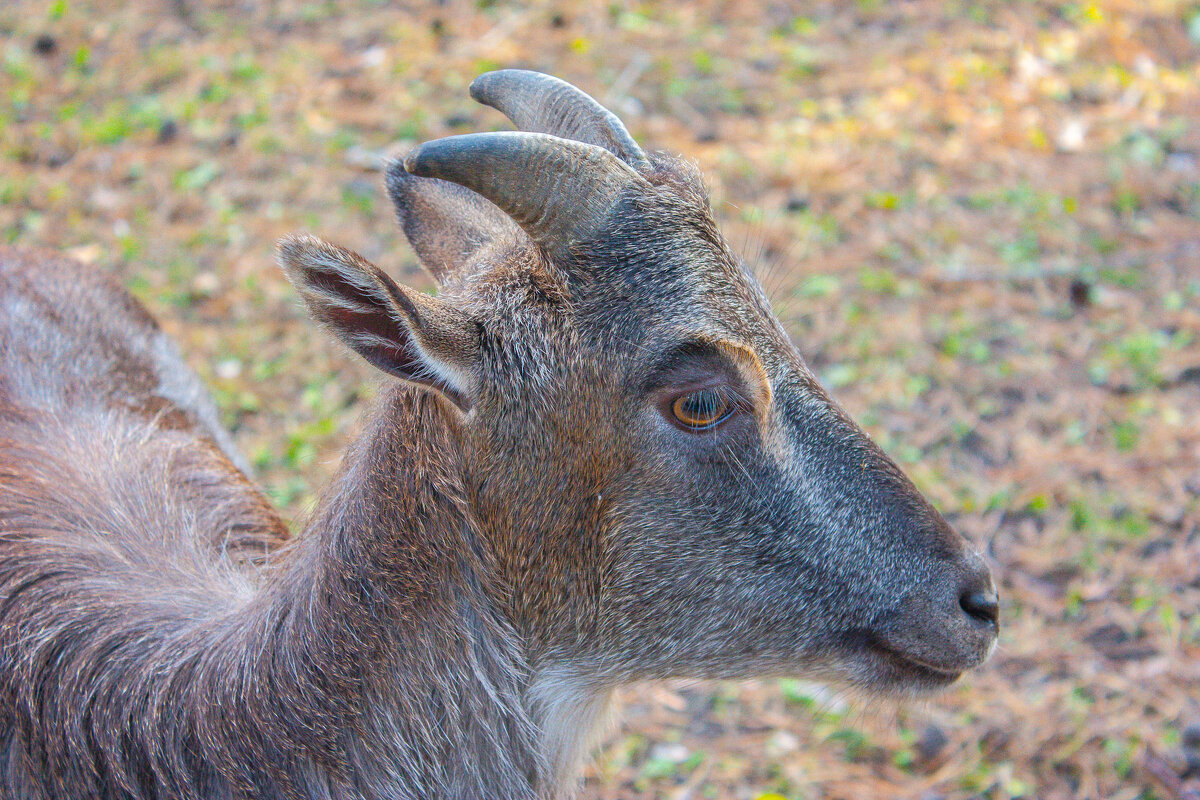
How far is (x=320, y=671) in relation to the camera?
2.95m

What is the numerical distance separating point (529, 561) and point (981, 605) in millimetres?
1244

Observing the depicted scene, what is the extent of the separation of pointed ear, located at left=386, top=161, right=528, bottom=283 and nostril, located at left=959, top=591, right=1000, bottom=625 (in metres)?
1.68

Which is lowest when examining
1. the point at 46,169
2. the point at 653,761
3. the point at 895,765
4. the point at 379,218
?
the point at 895,765

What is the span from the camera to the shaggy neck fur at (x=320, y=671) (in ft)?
9.62

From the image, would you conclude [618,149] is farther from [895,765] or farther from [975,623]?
[895,765]

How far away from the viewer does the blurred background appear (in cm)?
450

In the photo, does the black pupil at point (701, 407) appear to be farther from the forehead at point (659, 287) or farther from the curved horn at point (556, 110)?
the curved horn at point (556, 110)

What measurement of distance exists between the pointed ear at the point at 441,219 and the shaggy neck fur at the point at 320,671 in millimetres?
604

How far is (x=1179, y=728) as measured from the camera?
4301 mm

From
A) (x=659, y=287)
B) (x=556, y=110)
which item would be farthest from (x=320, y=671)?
(x=556, y=110)

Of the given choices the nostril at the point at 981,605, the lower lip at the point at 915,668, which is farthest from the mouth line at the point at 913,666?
the nostril at the point at 981,605

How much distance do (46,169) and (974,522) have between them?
6.61 metres

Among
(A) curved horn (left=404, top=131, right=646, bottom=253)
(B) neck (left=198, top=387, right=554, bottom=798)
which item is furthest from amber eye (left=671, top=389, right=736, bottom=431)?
(B) neck (left=198, top=387, right=554, bottom=798)

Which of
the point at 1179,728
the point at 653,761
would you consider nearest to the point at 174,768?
the point at 653,761
